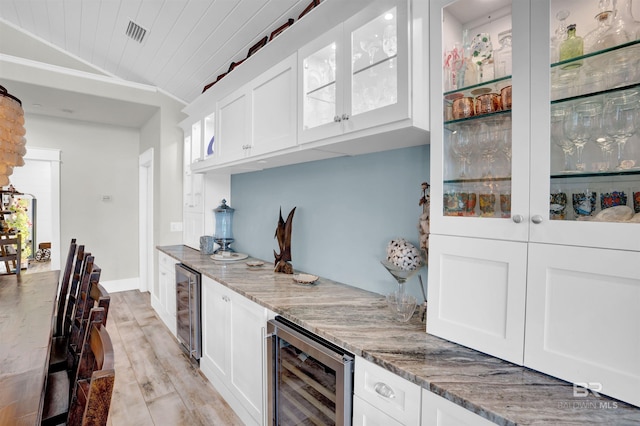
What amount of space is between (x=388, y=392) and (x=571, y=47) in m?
1.28

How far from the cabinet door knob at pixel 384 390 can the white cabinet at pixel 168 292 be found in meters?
2.68

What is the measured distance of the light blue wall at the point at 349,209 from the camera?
5.83 ft

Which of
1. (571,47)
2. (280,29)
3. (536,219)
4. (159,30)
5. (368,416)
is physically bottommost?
(368,416)

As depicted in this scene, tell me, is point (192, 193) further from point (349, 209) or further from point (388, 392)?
point (388, 392)

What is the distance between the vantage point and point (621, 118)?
0.92 m

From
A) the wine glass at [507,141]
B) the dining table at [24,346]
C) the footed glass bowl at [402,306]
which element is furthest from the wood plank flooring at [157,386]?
the wine glass at [507,141]

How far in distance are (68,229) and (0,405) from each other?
4.78 meters

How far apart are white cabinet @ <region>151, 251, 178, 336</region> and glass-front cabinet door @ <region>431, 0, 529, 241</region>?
9.55ft

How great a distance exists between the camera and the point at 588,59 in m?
0.97

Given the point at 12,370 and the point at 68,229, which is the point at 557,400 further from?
the point at 68,229

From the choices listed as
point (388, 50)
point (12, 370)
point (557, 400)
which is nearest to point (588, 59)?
point (388, 50)

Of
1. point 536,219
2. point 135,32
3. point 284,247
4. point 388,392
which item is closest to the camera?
point 536,219

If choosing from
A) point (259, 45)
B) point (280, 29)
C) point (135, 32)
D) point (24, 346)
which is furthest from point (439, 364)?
point (135, 32)

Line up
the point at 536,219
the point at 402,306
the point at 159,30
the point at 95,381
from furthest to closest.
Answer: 1. the point at 159,30
2. the point at 402,306
3. the point at 536,219
4. the point at 95,381
